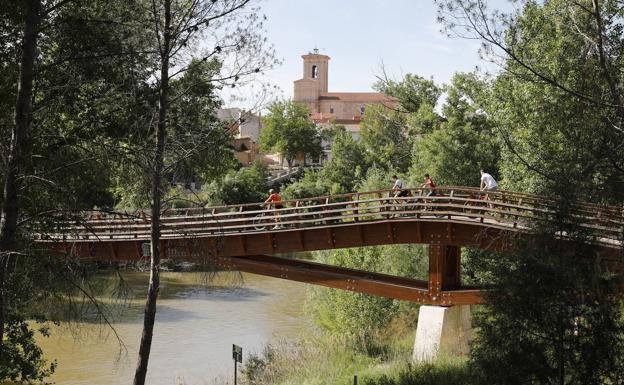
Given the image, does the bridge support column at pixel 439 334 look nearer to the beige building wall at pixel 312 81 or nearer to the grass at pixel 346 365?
the grass at pixel 346 365

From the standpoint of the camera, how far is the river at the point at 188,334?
23.2m

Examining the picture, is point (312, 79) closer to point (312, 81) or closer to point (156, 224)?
point (312, 81)

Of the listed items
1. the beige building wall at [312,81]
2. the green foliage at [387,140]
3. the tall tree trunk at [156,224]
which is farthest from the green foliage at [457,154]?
the beige building wall at [312,81]

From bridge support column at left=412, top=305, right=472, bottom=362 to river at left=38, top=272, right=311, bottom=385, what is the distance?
16.7 ft

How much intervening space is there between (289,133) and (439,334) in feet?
217

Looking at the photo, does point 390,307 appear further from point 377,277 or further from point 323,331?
point 377,277

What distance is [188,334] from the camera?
93.7 feet

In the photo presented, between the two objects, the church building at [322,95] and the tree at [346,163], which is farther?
the church building at [322,95]

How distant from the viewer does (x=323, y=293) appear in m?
27.0

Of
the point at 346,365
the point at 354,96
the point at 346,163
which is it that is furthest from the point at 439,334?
the point at 354,96

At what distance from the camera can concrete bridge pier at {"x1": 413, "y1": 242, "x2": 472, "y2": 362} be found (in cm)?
1858

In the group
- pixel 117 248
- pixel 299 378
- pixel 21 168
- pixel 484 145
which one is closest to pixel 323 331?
pixel 299 378

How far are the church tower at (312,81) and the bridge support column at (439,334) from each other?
109 meters

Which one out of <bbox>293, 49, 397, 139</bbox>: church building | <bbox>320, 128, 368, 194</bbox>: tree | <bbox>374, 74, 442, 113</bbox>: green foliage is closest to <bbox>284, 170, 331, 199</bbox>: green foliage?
<bbox>320, 128, 368, 194</bbox>: tree
